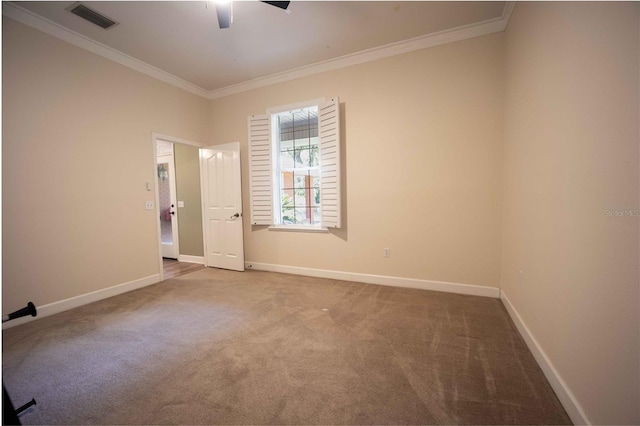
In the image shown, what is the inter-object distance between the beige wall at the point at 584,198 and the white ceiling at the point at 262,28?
881mm

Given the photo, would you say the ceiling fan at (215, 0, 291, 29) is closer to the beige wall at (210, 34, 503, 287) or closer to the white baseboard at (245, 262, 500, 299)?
the beige wall at (210, 34, 503, 287)

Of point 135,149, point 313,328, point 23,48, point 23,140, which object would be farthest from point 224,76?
point 313,328

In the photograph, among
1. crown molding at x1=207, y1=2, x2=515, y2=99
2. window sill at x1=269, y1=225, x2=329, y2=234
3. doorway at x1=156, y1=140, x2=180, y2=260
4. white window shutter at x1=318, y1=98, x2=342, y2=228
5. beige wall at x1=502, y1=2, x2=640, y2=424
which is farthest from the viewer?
doorway at x1=156, y1=140, x2=180, y2=260

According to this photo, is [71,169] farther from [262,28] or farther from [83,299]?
[262,28]

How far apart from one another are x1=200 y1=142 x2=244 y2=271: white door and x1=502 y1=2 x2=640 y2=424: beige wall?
3.58 m

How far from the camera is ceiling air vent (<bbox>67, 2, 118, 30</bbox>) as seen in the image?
2.60 m

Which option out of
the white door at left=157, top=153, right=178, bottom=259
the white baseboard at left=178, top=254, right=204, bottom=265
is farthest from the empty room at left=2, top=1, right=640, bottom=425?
the white door at left=157, top=153, right=178, bottom=259

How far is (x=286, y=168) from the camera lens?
4258 mm

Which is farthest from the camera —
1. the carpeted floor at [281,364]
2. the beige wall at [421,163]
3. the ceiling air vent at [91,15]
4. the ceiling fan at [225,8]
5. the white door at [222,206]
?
the white door at [222,206]

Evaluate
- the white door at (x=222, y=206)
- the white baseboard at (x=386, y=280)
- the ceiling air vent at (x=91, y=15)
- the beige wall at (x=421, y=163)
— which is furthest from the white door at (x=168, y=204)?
the beige wall at (x=421, y=163)

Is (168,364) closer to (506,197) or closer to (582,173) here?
(582,173)

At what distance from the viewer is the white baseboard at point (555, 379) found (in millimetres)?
1478

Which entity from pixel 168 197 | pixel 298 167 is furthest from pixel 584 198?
pixel 168 197

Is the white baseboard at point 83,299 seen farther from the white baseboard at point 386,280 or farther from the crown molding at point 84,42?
the crown molding at point 84,42
